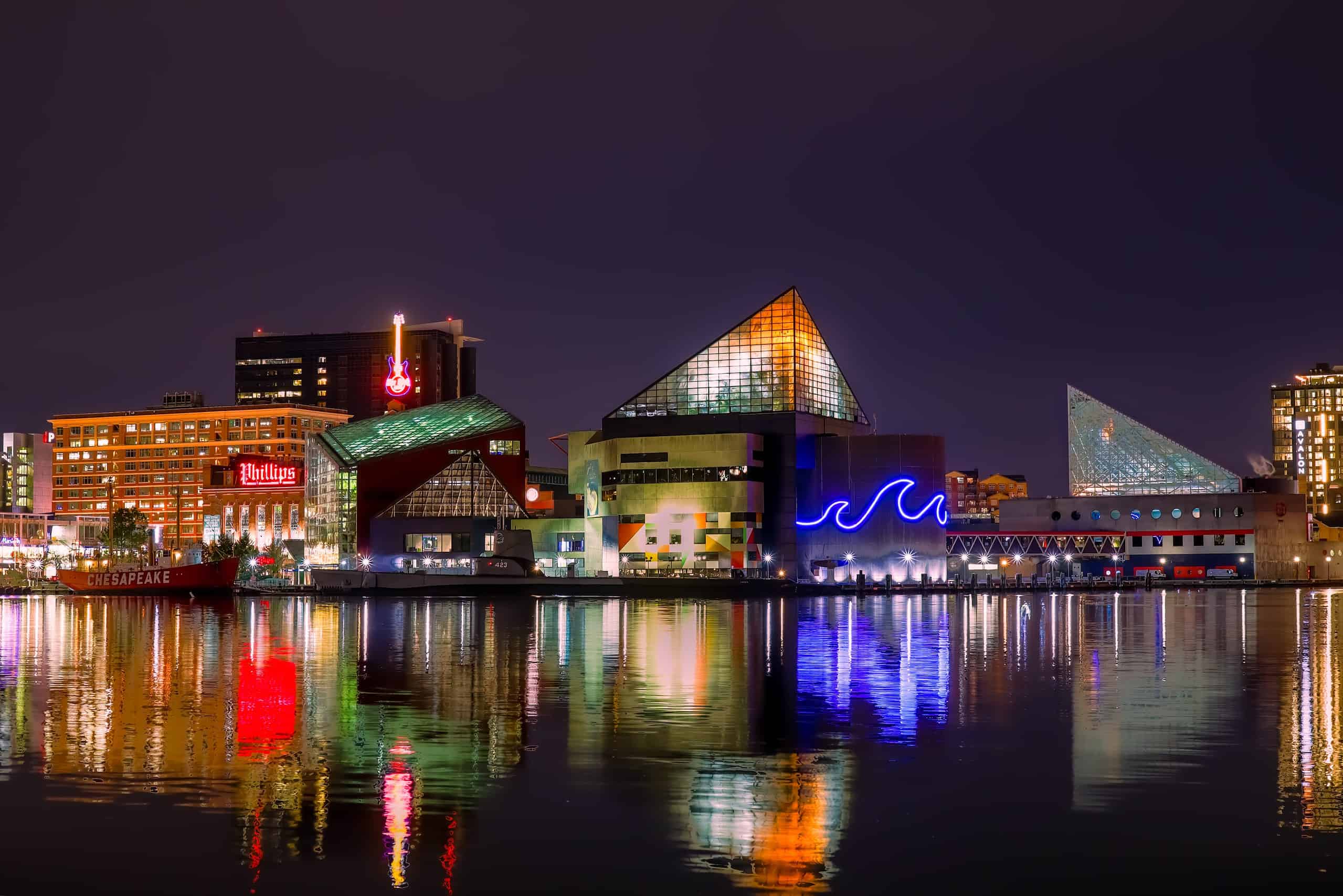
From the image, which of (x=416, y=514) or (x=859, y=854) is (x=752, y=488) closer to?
(x=416, y=514)

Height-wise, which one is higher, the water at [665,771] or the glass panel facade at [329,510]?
the glass panel facade at [329,510]

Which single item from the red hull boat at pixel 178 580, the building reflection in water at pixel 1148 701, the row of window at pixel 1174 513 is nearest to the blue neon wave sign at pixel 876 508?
the row of window at pixel 1174 513

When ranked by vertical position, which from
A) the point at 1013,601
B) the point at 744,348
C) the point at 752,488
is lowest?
the point at 1013,601

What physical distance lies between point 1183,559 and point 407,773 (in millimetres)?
168135

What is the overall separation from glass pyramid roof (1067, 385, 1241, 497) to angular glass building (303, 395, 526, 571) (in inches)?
2803

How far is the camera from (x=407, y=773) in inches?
854

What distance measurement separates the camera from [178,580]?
136 metres

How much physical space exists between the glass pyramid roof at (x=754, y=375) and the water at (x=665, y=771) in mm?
110171

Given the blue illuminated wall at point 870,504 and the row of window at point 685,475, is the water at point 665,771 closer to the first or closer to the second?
the row of window at point 685,475

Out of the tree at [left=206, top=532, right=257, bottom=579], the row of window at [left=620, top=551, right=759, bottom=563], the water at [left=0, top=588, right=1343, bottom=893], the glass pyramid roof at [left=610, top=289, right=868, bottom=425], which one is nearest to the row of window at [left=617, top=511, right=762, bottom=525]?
the row of window at [left=620, top=551, right=759, bottom=563]

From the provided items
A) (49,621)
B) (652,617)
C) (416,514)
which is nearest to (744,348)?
(416,514)

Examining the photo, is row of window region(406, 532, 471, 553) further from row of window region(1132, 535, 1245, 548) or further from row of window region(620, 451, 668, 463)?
row of window region(1132, 535, 1245, 548)

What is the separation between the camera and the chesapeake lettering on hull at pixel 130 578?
136 m

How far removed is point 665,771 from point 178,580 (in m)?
123
